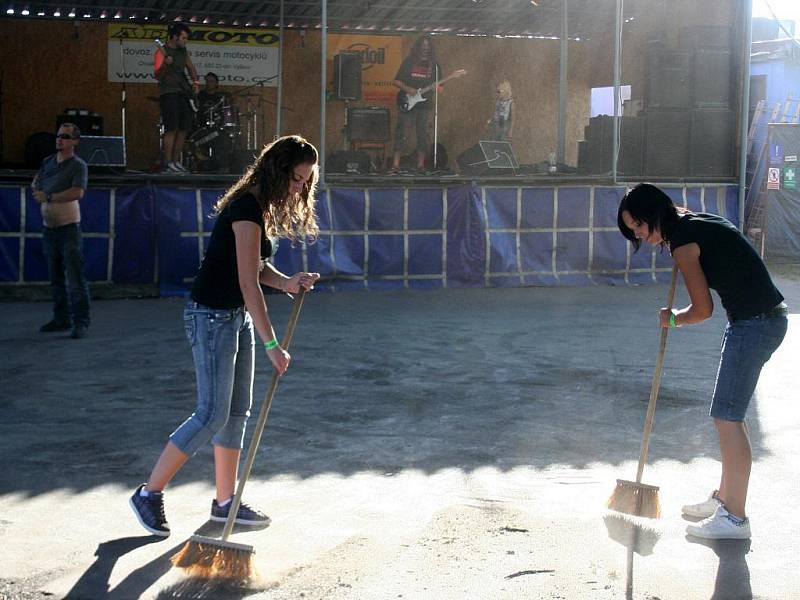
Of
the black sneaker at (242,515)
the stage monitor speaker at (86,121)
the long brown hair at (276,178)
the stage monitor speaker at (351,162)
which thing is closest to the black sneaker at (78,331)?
the black sneaker at (242,515)

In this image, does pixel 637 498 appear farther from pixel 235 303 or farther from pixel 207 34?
pixel 207 34

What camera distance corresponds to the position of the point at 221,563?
4227mm

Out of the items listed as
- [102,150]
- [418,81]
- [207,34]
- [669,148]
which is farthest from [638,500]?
[207,34]

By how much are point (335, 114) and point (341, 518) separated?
15.9m

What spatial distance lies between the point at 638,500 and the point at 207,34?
16.4m

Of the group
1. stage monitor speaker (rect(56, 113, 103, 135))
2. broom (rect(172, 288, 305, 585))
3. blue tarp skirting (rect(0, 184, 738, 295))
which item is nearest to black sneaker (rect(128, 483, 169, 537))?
broom (rect(172, 288, 305, 585))

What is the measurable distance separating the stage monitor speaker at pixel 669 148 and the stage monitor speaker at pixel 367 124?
4902mm

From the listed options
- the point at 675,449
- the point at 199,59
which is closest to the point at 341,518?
the point at 675,449

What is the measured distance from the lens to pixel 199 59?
1953 cm

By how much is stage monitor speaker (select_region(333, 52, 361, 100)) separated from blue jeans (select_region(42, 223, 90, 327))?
9.24 m

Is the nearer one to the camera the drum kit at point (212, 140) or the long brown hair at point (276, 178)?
the long brown hair at point (276, 178)

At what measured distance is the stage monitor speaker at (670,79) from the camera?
15906mm

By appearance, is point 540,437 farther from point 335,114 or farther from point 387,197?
point 335,114

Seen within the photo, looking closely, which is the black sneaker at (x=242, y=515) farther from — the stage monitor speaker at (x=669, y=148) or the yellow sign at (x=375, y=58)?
the yellow sign at (x=375, y=58)
